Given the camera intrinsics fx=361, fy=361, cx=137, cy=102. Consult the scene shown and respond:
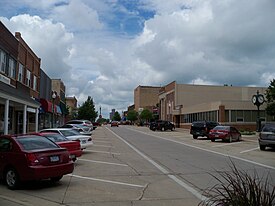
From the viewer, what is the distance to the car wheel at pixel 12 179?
9491mm

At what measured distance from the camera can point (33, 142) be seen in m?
10.2

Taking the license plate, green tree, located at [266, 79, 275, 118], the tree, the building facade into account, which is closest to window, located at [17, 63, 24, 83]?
Answer: the building facade

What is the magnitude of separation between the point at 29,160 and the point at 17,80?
74.3ft

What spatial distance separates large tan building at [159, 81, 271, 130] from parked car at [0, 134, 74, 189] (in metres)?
43.6

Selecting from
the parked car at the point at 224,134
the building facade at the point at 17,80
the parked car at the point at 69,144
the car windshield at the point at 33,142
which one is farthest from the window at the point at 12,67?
the car windshield at the point at 33,142

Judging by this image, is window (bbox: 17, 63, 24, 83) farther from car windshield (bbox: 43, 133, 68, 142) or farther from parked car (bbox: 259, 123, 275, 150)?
parked car (bbox: 259, 123, 275, 150)

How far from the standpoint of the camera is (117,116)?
195 m

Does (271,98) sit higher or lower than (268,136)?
higher

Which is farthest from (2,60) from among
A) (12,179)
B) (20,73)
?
(12,179)

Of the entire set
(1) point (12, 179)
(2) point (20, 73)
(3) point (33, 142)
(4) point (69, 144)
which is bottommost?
(1) point (12, 179)

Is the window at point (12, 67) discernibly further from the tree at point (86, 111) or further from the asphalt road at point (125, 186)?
the tree at point (86, 111)

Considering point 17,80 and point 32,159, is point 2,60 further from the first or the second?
point 32,159

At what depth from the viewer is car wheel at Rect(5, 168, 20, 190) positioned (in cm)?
949

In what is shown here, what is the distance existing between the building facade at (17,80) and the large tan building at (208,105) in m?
27.3
